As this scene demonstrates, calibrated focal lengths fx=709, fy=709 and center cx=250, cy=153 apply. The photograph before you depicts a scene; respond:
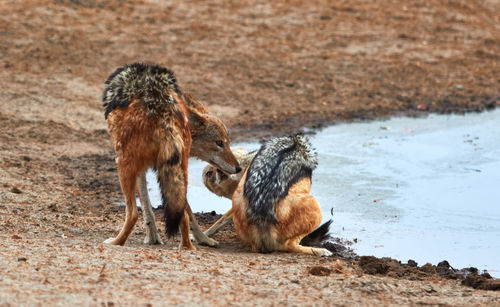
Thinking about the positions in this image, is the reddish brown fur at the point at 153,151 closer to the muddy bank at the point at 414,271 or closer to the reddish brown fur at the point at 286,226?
the reddish brown fur at the point at 286,226

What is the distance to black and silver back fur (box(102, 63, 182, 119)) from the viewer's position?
655 centimetres

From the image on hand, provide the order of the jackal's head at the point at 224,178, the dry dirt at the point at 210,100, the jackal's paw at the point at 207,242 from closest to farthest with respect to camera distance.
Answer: the dry dirt at the point at 210,100 < the jackal's paw at the point at 207,242 < the jackal's head at the point at 224,178

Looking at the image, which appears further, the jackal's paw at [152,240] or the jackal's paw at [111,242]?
the jackal's paw at [152,240]

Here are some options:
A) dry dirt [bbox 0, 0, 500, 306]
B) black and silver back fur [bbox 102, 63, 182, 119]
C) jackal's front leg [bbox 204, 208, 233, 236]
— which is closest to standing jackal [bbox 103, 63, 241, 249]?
black and silver back fur [bbox 102, 63, 182, 119]

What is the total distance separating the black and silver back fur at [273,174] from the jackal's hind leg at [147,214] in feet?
3.15

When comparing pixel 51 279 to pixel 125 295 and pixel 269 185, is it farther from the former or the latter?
pixel 269 185

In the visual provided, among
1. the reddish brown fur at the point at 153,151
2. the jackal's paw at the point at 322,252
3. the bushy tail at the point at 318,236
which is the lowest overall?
the jackal's paw at the point at 322,252

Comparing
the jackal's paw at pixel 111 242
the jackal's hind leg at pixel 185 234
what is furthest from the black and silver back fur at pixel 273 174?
the jackal's paw at pixel 111 242

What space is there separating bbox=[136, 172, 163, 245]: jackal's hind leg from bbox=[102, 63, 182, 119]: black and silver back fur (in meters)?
0.72

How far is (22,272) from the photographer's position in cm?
500

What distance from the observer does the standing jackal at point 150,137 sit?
638 centimetres

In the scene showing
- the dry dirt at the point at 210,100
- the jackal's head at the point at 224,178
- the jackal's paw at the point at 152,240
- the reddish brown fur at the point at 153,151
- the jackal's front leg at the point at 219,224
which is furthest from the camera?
the jackal's head at the point at 224,178

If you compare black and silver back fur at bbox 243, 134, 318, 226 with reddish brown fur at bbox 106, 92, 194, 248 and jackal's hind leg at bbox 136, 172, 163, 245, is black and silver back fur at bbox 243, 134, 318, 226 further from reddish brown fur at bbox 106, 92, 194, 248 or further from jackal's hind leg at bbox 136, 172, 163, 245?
jackal's hind leg at bbox 136, 172, 163, 245

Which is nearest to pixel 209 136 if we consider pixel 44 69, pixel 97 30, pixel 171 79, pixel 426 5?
pixel 171 79
